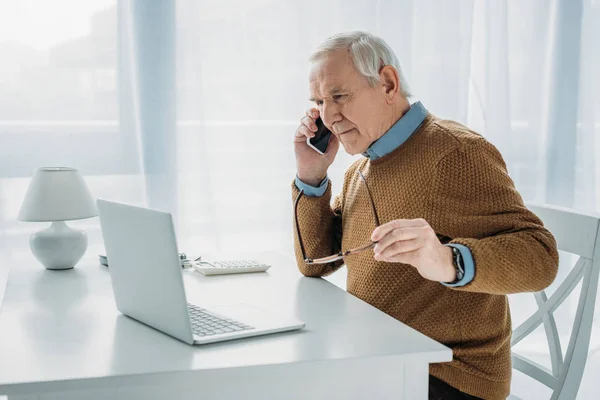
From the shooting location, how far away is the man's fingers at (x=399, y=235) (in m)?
1.25

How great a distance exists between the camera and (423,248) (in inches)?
50.4

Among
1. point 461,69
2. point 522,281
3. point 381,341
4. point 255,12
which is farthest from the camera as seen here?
point 461,69

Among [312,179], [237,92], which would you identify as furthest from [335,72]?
[237,92]

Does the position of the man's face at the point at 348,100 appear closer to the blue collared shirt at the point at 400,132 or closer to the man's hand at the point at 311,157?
the blue collared shirt at the point at 400,132

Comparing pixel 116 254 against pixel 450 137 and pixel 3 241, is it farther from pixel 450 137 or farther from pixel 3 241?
pixel 3 241

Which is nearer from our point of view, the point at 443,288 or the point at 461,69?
the point at 443,288

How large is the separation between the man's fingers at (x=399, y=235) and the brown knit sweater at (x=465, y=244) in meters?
0.13

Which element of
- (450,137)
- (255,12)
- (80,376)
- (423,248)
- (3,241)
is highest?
(255,12)

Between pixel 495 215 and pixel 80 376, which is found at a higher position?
pixel 495 215

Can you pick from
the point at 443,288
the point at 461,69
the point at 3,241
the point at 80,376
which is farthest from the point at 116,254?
the point at 461,69

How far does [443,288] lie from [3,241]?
5.39ft

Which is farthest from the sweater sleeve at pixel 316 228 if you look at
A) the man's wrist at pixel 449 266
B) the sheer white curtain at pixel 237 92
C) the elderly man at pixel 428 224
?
the sheer white curtain at pixel 237 92

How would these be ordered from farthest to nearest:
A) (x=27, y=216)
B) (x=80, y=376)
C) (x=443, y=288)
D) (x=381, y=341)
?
(x=27, y=216), (x=443, y=288), (x=381, y=341), (x=80, y=376)

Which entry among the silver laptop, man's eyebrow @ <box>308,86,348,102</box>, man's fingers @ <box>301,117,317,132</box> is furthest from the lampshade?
man's eyebrow @ <box>308,86,348,102</box>
